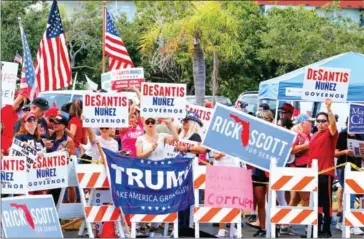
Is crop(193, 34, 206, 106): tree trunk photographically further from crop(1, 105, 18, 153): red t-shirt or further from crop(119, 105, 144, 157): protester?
crop(1, 105, 18, 153): red t-shirt

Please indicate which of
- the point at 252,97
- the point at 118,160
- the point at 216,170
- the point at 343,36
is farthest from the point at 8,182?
the point at 343,36

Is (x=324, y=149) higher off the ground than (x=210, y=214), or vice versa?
(x=324, y=149)

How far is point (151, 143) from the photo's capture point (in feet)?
48.8

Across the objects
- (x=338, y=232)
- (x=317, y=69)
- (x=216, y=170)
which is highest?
(x=317, y=69)

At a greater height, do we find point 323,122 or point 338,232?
point 323,122

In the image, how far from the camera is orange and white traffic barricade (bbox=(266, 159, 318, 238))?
14.5 meters

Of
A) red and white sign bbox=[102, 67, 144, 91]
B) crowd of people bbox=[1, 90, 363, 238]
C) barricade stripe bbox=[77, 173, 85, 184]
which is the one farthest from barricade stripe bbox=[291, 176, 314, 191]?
red and white sign bbox=[102, 67, 144, 91]

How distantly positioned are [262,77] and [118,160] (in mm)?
35981

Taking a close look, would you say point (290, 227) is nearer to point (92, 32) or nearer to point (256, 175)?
point (256, 175)

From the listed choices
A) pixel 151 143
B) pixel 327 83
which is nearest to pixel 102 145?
pixel 151 143

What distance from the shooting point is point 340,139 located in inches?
652

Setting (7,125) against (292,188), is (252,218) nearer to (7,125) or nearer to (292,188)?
(292,188)

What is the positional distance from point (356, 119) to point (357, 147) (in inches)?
20.6

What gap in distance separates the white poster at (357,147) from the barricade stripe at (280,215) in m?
1.94
